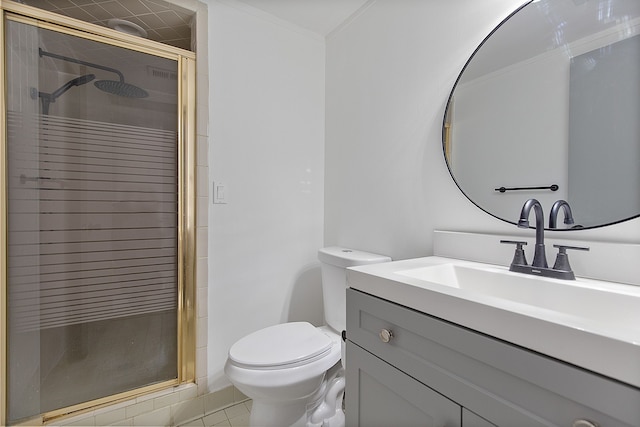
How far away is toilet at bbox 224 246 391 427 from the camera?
1.13m

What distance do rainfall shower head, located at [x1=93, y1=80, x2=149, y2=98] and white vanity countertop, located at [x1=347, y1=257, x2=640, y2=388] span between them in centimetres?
134

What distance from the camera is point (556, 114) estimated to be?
→ 0.91 meters

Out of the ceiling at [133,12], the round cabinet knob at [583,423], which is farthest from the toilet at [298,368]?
the ceiling at [133,12]

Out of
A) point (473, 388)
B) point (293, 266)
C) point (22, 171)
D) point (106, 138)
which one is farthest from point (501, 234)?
point (22, 171)

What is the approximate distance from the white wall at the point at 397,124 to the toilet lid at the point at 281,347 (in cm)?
53

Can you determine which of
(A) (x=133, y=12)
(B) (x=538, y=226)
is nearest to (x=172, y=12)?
(A) (x=133, y=12)

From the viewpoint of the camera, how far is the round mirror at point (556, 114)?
0.79m

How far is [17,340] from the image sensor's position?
1.25 m

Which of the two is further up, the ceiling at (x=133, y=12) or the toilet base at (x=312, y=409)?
the ceiling at (x=133, y=12)

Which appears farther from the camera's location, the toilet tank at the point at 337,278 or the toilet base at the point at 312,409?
the toilet tank at the point at 337,278

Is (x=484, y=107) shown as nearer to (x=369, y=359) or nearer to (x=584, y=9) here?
(x=584, y=9)

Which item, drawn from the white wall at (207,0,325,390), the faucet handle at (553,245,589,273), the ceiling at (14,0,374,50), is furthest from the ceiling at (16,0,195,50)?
the faucet handle at (553,245,589,273)

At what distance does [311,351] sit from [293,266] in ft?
2.24

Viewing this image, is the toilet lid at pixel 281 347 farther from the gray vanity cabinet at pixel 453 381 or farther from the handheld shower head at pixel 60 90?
the handheld shower head at pixel 60 90
